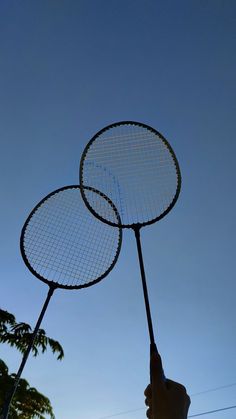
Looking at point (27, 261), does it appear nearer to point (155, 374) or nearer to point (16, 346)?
point (155, 374)

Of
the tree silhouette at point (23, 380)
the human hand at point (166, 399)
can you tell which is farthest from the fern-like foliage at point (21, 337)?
the human hand at point (166, 399)

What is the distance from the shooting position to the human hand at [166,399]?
6.05ft

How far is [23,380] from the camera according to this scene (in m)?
8.38

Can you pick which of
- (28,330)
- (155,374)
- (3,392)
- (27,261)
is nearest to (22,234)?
(27,261)

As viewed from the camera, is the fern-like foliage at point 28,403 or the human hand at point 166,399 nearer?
the human hand at point 166,399

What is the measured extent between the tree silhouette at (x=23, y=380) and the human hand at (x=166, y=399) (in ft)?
18.6

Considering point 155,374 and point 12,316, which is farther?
point 12,316

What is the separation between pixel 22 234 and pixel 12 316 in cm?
382

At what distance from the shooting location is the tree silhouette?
7.36 m

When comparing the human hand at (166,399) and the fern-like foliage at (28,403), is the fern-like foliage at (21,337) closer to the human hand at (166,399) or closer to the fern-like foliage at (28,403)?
the fern-like foliage at (28,403)

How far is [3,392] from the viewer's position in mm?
7246

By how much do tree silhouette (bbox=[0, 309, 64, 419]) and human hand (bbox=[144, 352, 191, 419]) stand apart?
5.66m

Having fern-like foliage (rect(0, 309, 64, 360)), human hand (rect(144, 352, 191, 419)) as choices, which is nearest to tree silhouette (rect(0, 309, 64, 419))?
fern-like foliage (rect(0, 309, 64, 360))

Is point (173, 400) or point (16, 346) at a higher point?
point (16, 346)
